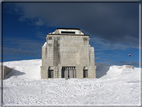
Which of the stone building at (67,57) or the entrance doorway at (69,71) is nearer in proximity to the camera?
the stone building at (67,57)

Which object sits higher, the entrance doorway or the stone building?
the stone building

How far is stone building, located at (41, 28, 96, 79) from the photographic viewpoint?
2788 cm

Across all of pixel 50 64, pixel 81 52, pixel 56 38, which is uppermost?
pixel 56 38

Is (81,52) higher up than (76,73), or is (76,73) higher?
(81,52)

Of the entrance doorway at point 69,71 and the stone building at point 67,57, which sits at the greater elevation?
the stone building at point 67,57

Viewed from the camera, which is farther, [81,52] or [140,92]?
[81,52]

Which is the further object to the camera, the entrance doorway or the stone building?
the entrance doorway

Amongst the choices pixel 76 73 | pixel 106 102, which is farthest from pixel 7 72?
pixel 106 102

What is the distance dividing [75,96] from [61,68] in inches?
605

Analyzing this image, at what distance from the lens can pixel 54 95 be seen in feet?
42.3

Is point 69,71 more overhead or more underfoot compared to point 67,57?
more underfoot

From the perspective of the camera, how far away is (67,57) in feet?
92.7

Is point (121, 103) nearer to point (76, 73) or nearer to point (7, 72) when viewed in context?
point (76, 73)

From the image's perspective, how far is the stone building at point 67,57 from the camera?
2788cm
